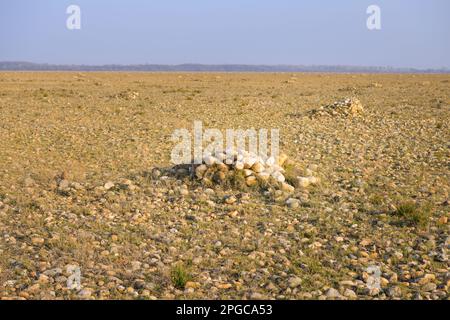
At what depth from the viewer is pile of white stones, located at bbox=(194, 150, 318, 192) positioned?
9133mm

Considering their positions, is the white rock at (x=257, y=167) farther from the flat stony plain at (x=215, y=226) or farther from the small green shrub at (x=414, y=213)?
the small green shrub at (x=414, y=213)

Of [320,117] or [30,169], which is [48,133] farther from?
[320,117]

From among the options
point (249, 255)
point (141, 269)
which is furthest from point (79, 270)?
point (249, 255)

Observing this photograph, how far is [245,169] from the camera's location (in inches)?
364

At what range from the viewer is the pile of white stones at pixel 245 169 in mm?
9133

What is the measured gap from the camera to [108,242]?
6.59m

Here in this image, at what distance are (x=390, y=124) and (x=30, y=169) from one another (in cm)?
1281

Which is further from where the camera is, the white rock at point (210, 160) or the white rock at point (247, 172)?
the white rock at point (210, 160)

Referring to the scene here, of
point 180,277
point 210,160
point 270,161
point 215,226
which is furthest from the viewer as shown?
point 270,161

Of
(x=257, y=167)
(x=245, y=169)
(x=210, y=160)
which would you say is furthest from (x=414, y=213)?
(x=210, y=160)

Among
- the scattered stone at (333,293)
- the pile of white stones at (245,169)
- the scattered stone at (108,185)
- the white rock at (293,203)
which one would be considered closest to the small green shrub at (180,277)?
the scattered stone at (333,293)

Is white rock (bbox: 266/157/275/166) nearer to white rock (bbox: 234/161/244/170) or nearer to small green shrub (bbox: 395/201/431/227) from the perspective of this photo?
white rock (bbox: 234/161/244/170)

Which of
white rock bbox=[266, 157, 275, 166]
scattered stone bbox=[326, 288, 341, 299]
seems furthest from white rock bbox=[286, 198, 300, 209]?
scattered stone bbox=[326, 288, 341, 299]

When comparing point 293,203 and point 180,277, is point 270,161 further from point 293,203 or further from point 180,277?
point 180,277
